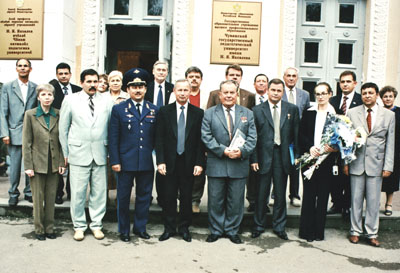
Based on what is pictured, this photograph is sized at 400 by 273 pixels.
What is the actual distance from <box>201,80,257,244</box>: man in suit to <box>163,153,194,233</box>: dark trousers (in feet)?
0.91

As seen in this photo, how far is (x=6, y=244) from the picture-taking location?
15.1 feet

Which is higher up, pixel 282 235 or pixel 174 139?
pixel 174 139

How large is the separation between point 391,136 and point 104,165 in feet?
11.7

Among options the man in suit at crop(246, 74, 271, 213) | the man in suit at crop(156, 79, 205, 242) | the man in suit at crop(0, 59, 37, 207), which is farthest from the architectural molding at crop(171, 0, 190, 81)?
the man in suit at crop(156, 79, 205, 242)

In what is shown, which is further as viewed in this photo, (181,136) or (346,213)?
(346,213)

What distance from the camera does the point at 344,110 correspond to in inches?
218

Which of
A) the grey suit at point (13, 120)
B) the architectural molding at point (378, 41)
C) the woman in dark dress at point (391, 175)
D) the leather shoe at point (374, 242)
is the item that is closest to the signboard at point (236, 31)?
the architectural molding at point (378, 41)

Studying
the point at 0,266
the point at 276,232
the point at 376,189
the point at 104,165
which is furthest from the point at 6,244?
the point at 376,189

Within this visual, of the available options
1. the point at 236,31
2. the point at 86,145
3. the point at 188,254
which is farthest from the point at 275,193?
the point at 236,31

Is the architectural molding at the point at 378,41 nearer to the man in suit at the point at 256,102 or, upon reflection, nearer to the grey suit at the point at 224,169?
the man in suit at the point at 256,102

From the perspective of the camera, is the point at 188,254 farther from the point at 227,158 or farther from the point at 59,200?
the point at 59,200

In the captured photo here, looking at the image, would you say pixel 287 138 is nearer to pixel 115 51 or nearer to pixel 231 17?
pixel 231 17

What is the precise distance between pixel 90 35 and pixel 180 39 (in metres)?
2.02

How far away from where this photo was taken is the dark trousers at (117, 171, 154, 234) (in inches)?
193
